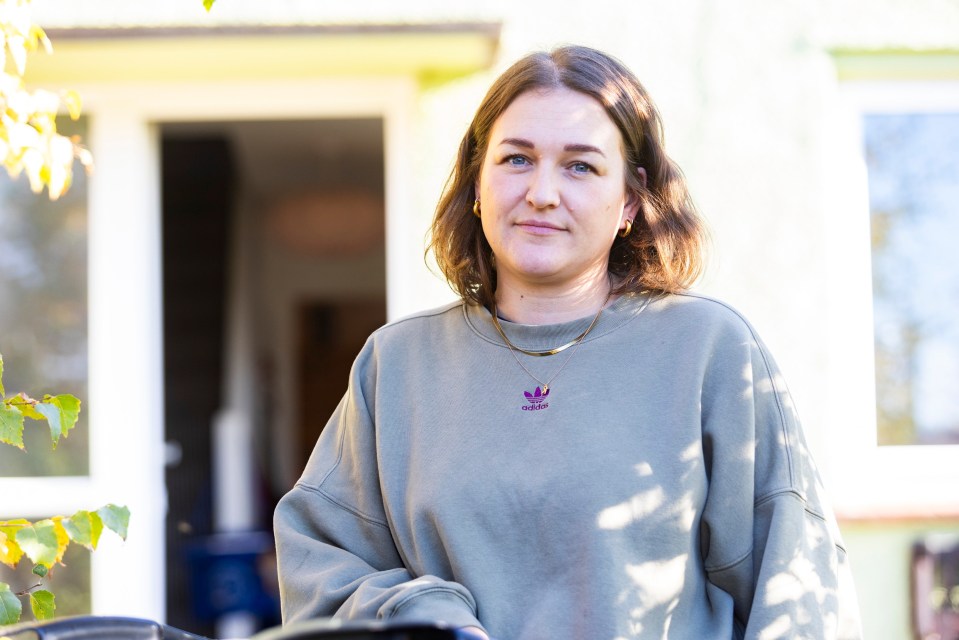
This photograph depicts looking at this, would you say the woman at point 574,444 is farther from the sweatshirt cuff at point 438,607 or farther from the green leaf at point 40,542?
the green leaf at point 40,542

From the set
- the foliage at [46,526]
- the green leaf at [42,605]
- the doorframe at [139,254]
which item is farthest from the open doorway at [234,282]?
the foliage at [46,526]

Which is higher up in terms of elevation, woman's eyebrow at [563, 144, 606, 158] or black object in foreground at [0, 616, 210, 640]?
woman's eyebrow at [563, 144, 606, 158]

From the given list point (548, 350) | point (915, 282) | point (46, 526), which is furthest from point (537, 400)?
point (915, 282)

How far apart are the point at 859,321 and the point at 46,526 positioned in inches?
110

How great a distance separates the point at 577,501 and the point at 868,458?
227cm

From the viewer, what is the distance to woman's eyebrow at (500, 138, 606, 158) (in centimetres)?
175

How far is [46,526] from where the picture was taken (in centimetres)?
167

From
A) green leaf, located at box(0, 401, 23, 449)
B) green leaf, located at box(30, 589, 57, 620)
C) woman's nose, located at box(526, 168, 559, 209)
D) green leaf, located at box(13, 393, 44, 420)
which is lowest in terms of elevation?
green leaf, located at box(30, 589, 57, 620)

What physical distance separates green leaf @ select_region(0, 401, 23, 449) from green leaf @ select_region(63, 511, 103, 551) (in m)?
0.16

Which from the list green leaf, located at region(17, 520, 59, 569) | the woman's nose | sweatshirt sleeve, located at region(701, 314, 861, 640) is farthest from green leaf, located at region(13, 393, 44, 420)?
sweatshirt sleeve, located at region(701, 314, 861, 640)

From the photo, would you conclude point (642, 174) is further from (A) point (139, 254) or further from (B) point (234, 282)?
(B) point (234, 282)

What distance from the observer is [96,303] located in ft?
12.0

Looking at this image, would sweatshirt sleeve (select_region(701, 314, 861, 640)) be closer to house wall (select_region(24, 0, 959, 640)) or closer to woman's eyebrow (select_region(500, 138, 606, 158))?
woman's eyebrow (select_region(500, 138, 606, 158))

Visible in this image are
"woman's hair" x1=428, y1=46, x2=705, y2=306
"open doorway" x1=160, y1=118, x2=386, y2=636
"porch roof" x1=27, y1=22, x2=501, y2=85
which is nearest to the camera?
"woman's hair" x1=428, y1=46, x2=705, y2=306
